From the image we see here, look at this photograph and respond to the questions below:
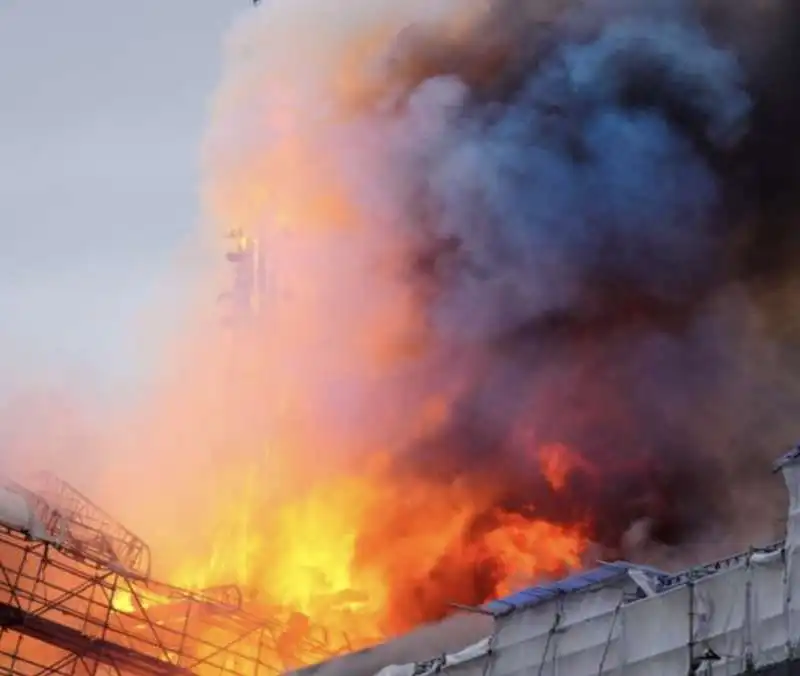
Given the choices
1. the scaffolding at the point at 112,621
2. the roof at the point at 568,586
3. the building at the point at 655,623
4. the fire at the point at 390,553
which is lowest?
the building at the point at 655,623

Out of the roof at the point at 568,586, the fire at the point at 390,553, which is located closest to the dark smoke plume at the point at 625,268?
the fire at the point at 390,553

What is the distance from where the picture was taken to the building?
1083 inches

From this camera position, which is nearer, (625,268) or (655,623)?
(655,623)

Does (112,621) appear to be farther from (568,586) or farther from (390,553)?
(568,586)

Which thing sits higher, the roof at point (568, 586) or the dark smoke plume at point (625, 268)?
the dark smoke plume at point (625, 268)

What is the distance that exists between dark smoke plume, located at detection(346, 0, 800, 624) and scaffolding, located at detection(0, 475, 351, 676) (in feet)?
20.6

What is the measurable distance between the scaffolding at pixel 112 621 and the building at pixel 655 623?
8.70 metres

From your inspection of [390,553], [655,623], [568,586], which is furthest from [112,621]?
[655,623]

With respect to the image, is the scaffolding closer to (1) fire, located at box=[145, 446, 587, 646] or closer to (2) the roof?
(1) fire, located at box=[145, 446, 587, 646]

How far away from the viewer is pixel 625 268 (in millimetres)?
45375

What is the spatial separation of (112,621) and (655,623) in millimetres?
19817

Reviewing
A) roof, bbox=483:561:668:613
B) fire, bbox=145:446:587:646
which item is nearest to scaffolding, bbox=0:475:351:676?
fire, bbox=145:446:587:646

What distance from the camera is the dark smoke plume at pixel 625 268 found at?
44.5 m

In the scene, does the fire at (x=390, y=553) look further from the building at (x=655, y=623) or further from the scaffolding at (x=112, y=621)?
the building at (x=655, y=623)
